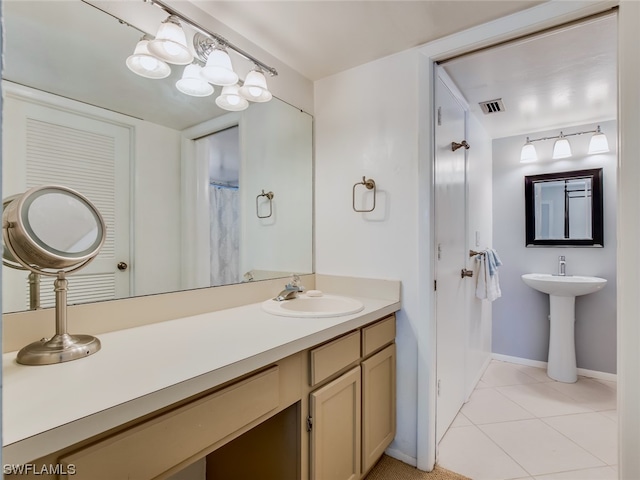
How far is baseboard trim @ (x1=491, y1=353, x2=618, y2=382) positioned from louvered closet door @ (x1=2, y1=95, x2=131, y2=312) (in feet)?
10.9

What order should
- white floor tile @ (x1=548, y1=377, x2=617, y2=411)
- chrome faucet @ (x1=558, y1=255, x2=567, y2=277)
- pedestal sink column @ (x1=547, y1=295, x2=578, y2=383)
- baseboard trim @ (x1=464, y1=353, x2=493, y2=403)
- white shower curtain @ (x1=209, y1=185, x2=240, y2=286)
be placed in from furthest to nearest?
chrome faucet @ (x1=558, y1=255, x2=567, y2=277)
pedestal sink column @ (x1=547, y1=295, x2=578, y2=383)
baseboard trim @ (x1=464, y1=353, x2=493, y2=403)
white floor tile @ (x1=548, y1=377, x2=617, y2=411)
white shower curtain @ (x1=209, y1=185, x2=240, y2=286)

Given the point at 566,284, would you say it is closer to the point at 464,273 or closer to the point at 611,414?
the point at 611,414

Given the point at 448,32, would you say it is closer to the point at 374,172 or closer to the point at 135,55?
the point at 374,172

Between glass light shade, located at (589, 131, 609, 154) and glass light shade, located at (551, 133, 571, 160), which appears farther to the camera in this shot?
glass light shade, located at (551, 133, 571, 160)

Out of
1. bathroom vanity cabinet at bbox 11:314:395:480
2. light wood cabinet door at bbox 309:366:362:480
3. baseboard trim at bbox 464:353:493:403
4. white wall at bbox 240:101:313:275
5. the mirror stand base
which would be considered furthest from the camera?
baseboard trim at bbox 464:353:493:403

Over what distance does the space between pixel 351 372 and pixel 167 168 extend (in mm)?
1181

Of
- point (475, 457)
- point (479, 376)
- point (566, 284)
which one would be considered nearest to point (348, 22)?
point (475, 457)

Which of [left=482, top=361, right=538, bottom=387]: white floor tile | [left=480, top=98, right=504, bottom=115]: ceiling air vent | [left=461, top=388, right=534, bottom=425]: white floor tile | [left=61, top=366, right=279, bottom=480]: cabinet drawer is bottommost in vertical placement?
[left=461, top=388, right=534, bottom=425]: white floor tile

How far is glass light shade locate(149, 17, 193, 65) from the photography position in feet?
4.22

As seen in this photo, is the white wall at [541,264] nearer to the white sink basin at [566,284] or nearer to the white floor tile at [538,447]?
the white sink basin at [566,284]

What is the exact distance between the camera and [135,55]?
1.32 m

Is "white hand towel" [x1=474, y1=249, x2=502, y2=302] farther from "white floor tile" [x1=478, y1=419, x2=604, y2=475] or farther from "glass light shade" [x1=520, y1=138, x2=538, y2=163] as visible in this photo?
"glass light shade" [x1=520, y1=138, x2=538, y2=163]

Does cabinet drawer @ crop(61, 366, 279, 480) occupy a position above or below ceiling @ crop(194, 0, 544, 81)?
below

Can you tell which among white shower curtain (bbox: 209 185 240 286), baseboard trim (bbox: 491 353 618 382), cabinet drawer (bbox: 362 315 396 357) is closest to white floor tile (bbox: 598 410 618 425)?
baseboard trim (bbox: 491 353 618 382)
